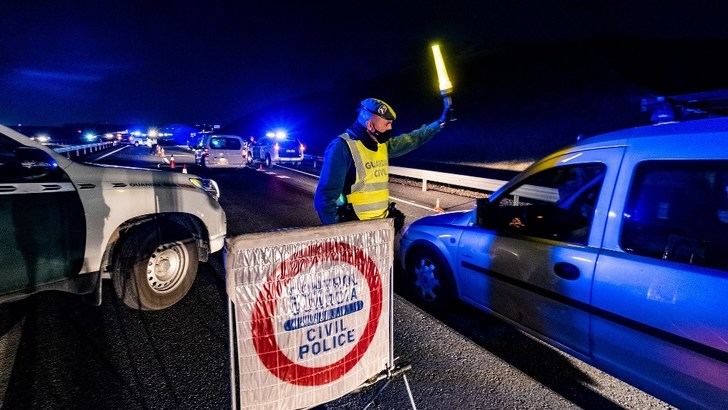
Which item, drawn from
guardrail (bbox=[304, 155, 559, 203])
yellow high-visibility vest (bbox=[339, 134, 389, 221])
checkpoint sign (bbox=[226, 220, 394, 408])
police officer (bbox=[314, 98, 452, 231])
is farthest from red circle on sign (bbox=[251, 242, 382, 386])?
guardrail (bbox=[304, 155, 559, 203])

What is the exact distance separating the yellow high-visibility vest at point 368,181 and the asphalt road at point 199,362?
1.16 meters

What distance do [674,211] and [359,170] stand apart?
2087mm

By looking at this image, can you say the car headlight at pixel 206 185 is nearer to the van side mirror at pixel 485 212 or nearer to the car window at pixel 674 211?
the van side mirror at pixel 485 212

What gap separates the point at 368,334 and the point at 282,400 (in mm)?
578

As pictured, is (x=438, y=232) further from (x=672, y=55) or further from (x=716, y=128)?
(x=672, y=55)

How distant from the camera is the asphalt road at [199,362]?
2902 millimetres

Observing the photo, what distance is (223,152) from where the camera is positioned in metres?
20.7

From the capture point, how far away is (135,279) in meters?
4.07

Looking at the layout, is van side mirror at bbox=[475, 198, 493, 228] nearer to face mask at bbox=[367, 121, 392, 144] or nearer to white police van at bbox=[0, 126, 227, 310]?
face mask at bbox=[367, 121, 392, 144]

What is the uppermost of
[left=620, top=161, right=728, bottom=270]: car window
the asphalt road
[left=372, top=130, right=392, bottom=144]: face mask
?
[left=372, top=130, right=392, bottom=144]: face mask

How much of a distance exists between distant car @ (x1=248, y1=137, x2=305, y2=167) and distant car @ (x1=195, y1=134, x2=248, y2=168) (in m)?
2.79

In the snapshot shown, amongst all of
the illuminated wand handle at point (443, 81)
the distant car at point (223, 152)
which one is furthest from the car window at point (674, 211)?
the distant car at point (223, 152)

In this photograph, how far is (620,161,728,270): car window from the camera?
2.45 m

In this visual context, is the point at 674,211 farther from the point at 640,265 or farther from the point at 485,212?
the point at 485,212
